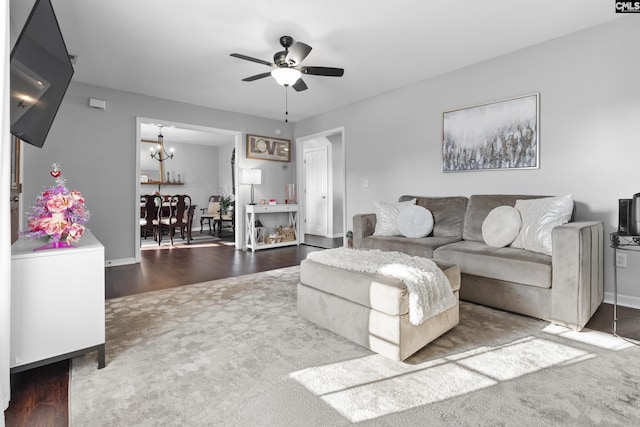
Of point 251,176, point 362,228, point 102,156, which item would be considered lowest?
point 362,228

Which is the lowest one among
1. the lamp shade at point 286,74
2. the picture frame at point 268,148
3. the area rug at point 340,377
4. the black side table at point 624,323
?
the area rug at point 340,377

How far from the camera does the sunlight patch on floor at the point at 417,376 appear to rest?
1.41m

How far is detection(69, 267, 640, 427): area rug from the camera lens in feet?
4.35

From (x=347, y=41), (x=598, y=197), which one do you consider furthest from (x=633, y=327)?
(x=347, y=41)

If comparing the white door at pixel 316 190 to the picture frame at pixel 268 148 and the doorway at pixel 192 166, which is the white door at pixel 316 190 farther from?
the doorway at pixel 192 166

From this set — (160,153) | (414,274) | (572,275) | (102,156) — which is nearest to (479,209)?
(572,275)

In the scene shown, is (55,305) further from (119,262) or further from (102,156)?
(102,156)

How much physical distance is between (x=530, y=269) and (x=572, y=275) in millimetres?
244

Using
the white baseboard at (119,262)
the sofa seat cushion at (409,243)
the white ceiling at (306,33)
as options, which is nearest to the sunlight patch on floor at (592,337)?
the sofa seat cushion at (409,243)

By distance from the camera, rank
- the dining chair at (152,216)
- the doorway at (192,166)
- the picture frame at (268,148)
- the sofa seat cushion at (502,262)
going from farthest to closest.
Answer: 1. the doorway at (192,166)
2. the dining chair at (152,216)
3. the picture frame at (268,148)
4. the sofa seat cushion at (502,262)

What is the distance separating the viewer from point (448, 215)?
354 centimetres

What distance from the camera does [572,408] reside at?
1.35 metres

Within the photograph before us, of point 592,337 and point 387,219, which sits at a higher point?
point 387,219

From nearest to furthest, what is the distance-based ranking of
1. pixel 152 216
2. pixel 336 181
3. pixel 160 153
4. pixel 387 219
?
pixel 387 219 < pixel 152 216 < pixel 336 181 < pixel 160 153
